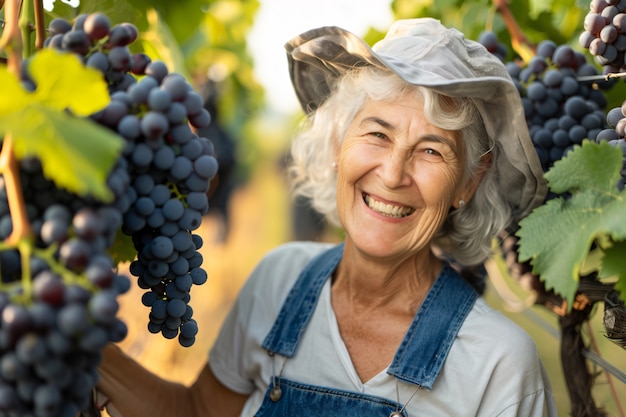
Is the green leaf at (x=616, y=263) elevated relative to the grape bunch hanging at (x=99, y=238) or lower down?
lower down

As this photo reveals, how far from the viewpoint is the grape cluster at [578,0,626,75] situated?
139 centimetres

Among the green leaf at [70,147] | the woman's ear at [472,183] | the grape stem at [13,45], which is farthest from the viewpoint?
the woman's ear at [472,183]

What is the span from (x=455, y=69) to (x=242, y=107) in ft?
12.4

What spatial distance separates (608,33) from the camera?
1387 mm

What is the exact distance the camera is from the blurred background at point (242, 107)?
2.09m

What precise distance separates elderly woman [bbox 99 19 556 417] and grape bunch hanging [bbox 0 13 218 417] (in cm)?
55

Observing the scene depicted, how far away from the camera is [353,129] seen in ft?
5.63

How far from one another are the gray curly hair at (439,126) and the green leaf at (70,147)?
91cm

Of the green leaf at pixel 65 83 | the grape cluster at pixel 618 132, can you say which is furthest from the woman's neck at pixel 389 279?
the green leaf at pixel 65 83

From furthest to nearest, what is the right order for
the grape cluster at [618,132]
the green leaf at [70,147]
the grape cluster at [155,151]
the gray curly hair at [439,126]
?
the gray curly hair at [439,126] → the grape cluster at [618,132] → the grape cluster at [155,151] → the green leaf at [70,147]

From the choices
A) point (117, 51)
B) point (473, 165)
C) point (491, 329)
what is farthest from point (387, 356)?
point (117, 51)

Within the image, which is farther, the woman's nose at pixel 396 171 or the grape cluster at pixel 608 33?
the woman's nose at pixel 396 171

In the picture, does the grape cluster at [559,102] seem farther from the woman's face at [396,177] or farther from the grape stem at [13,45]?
the grape stem at [13,45]

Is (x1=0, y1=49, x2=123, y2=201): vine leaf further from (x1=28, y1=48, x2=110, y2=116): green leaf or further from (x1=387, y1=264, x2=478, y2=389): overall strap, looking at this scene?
(x1=387, y1=264, x2=478, y2=389): overall strap
